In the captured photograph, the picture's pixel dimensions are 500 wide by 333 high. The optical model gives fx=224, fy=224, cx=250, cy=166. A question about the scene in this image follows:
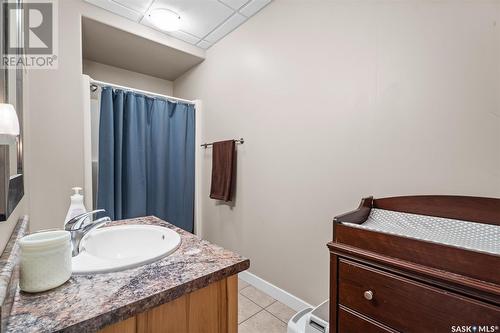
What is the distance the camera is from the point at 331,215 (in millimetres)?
1493

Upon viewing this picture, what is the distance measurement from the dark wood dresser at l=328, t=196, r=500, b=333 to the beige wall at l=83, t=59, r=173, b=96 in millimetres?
2930

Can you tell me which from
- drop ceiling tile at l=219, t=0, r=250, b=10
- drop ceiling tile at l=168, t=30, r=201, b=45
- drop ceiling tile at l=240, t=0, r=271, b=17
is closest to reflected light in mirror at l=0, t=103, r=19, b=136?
drop ceiling tile at l=219, t=0, r=250, b=10

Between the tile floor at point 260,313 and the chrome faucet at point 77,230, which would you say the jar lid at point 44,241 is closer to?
the chrome faucet at point 77,230

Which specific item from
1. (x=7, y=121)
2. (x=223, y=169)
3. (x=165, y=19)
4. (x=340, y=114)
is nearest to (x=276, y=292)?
(x=223, y=169)

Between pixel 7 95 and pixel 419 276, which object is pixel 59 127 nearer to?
pixel 7 95

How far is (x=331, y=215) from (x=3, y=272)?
1.48 metres

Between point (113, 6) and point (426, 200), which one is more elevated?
point (113, 6)

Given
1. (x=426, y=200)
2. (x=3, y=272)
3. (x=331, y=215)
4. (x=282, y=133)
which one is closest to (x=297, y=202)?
(x=331, y=215)

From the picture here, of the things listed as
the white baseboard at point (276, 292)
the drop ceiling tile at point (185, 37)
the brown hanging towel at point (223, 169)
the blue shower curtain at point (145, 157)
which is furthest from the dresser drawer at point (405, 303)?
the drop ceiling tile at point (185, 37)

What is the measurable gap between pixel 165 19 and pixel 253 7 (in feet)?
2.54

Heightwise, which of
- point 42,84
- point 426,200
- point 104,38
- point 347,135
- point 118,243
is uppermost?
point 104,38

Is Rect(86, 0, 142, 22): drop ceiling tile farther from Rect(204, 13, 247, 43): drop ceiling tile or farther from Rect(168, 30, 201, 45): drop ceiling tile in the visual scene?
Rect(204, 13, 247, 43): drop ceiling tile

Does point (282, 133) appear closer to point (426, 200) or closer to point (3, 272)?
point (426, 200)

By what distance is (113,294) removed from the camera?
598mm
